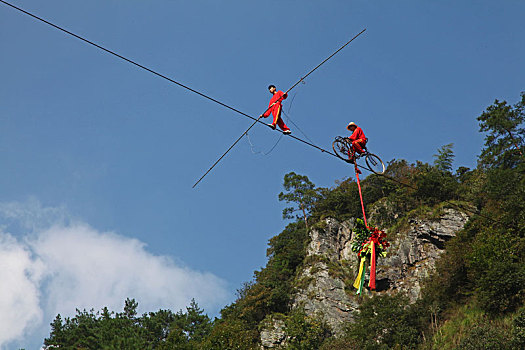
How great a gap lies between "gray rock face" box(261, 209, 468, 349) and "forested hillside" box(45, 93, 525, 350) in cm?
36

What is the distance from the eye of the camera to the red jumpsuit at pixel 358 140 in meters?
11.7

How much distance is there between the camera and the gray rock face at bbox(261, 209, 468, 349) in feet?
93.9

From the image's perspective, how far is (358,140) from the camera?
460 inches

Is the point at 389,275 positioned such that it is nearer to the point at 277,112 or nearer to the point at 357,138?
the point at 357,138

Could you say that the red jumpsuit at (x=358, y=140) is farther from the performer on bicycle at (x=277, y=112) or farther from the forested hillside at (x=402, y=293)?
the forested hillside at (x=402, y=293)

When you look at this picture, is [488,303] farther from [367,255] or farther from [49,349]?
[49,349]

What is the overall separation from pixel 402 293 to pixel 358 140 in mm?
16974

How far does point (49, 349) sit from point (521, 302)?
31956 millimetres

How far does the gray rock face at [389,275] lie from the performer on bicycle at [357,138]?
685 inches

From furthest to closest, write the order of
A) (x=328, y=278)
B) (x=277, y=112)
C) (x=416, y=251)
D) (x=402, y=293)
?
(x=328, y=278), (x=416, y=251), (x=402, y=293), (x=277, y=112)

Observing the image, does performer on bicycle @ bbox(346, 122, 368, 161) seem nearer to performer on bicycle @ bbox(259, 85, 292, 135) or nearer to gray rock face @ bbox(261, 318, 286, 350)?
performer on bicycle @ bbox(259, 85, 292, 135)

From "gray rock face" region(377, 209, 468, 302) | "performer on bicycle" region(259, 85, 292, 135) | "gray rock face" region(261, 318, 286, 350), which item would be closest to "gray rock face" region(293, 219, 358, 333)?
"gray rock face" region(261, 318, 286, 350)

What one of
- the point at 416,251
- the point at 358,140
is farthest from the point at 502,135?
the point at 358,140

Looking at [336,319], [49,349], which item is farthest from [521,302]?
[49,349]
